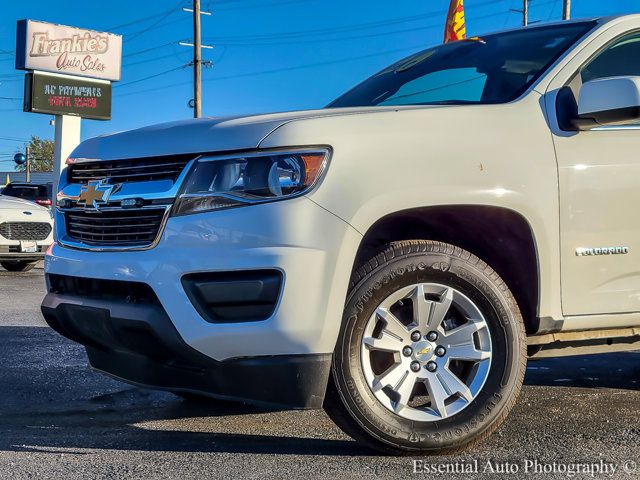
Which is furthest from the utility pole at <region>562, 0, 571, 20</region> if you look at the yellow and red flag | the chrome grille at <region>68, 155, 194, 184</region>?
the chrome grille at <region>68, 155, 194, 184</region>

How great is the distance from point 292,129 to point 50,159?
107 metres

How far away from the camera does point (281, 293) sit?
3.01m

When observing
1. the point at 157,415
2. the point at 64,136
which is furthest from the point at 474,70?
the point at 64,136

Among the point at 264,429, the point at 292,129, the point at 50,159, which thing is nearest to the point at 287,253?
the point at 292,129

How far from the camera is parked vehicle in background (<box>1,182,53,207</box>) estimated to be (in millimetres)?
18203

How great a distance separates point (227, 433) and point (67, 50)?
23.3 metres

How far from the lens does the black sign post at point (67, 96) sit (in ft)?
76.0

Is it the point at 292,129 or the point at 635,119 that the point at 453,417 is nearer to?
the point at 292,129

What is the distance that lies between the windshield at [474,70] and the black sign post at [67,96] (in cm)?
2023

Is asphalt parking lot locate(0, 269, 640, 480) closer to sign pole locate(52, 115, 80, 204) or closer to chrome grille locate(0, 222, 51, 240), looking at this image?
chrome grille locate(0, 222, 51, 240)

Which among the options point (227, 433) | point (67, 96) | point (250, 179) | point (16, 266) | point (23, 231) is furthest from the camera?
point (67, 96)

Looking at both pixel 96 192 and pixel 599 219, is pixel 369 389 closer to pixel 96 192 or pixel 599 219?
pixel 599 219

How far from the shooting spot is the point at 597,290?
3.59 metres

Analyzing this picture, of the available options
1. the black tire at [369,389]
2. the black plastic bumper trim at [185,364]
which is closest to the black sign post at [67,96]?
the black plastic bumper trim at [185,364]
